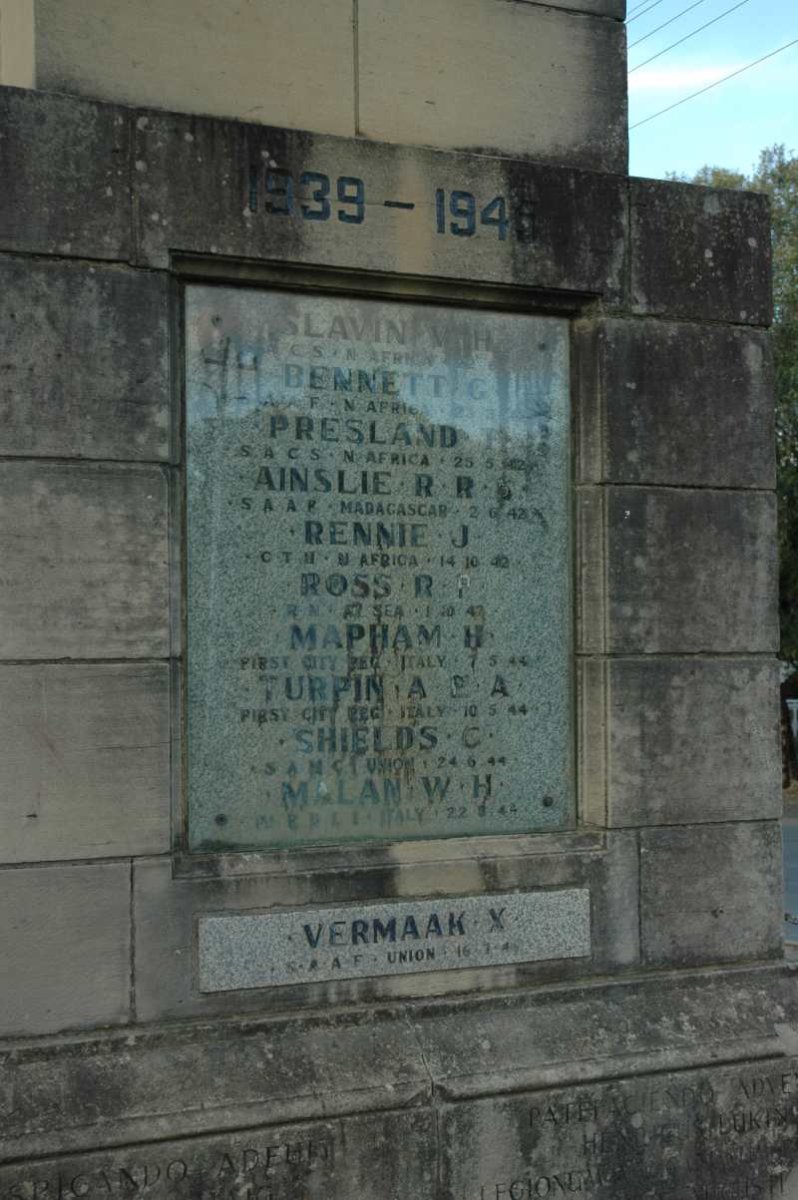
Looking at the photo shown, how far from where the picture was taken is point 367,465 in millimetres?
4785

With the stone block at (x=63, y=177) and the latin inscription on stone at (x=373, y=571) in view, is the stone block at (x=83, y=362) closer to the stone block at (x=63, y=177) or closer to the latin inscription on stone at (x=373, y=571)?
the stone block at (x=63, y=177)

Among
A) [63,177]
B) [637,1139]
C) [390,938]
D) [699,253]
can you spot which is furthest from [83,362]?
[637,1139]

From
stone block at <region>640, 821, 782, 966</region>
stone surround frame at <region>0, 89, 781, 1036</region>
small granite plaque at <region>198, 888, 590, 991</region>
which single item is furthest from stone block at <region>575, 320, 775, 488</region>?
small granite plaque at <region>198, 888, 590, 991</region>

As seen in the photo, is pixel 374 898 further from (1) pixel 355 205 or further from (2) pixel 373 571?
(1) pixel 355 205

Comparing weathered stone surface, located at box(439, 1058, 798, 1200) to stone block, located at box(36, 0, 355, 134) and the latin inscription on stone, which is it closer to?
the latin inscription on stone

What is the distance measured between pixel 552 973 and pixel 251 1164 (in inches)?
51.9

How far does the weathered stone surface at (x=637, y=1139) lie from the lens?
174 inches

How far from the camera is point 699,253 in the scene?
5230 millimetres

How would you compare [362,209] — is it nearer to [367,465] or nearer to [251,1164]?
[367,465]

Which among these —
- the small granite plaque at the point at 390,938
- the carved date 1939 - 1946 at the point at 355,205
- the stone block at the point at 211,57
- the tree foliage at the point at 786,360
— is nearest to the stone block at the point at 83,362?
the carved date 1939 - 1946 at the point at 355,205

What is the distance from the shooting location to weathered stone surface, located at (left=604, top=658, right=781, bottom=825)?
5004 mm

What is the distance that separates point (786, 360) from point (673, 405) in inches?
682

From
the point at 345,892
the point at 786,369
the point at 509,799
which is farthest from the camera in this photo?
the point at 786,369

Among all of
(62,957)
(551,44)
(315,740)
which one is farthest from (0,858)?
(551,44)
